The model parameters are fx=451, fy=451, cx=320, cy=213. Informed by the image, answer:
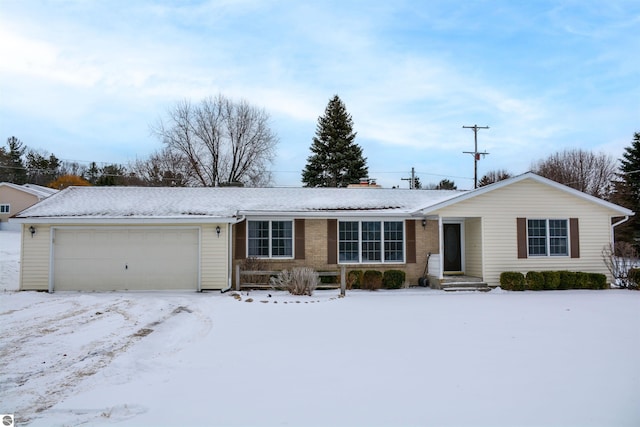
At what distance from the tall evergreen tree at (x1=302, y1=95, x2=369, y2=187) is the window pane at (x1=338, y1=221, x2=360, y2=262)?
24.8m

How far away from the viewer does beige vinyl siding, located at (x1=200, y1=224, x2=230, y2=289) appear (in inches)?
600

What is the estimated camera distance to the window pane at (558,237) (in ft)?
54.7

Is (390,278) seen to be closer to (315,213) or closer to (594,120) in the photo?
(315,213)

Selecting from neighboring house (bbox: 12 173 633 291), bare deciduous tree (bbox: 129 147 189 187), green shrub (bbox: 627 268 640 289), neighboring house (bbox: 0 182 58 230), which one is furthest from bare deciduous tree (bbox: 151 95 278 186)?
green shrub (bbox: 627 268 640 289)

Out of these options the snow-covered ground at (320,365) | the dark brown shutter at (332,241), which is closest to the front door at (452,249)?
the dark brown shutter at (332,241)

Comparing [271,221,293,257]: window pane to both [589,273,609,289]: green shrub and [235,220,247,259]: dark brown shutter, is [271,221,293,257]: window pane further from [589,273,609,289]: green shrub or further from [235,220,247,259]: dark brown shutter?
[589,273,609,289]: green shrub

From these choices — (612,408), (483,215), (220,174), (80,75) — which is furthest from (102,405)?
(220,174)

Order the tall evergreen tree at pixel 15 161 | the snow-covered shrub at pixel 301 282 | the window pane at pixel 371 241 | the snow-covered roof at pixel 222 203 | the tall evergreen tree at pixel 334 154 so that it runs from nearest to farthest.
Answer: the snow-covered shrub at pixel 301 282 → the snow-covered roof at pixel 222 203 → the window pane at pixel 371 241 → the tall evergreen tree at pixel 334 154 → the tall evergreen tree at pixel 15 161

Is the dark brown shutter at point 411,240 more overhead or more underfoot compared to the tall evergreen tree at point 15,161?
more underfoot

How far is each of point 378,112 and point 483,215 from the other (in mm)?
10491

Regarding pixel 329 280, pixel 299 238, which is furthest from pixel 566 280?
pixel 299 238

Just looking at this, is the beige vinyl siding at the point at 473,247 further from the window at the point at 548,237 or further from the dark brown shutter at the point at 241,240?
the dark brown shutter at the point at 241,240

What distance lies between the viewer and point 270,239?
54.2 ft

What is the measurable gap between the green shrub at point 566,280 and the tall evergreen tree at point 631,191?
2163 centimetres
